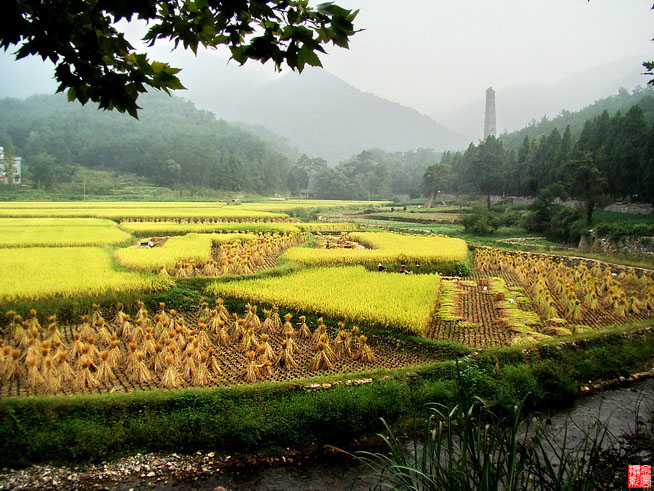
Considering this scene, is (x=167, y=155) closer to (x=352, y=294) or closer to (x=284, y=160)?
(x=284, y=160)

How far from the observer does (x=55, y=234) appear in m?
14.5

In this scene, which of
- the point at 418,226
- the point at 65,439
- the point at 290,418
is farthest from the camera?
the point at 418,226

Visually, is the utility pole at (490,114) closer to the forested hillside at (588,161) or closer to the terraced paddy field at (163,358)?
the forested hillside at (588,161)

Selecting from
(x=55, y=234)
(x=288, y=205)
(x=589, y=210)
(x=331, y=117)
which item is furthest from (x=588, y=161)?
(x=331, y=117)

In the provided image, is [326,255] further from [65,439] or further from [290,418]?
[65,439]

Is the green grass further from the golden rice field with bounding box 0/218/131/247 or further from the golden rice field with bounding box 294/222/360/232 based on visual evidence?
the golden rice field with bounding box 294/222/360/232

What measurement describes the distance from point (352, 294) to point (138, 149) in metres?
57.9

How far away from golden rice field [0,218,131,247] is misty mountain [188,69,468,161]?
130487mm

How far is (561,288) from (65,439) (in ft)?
35.8

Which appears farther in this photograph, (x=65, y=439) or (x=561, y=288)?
(x=561, y=288)

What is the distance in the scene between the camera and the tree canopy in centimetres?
240

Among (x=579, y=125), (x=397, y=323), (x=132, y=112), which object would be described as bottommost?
(x=397, y=323)

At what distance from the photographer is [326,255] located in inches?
518

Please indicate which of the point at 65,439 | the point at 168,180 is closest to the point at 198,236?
the point at 65,439
